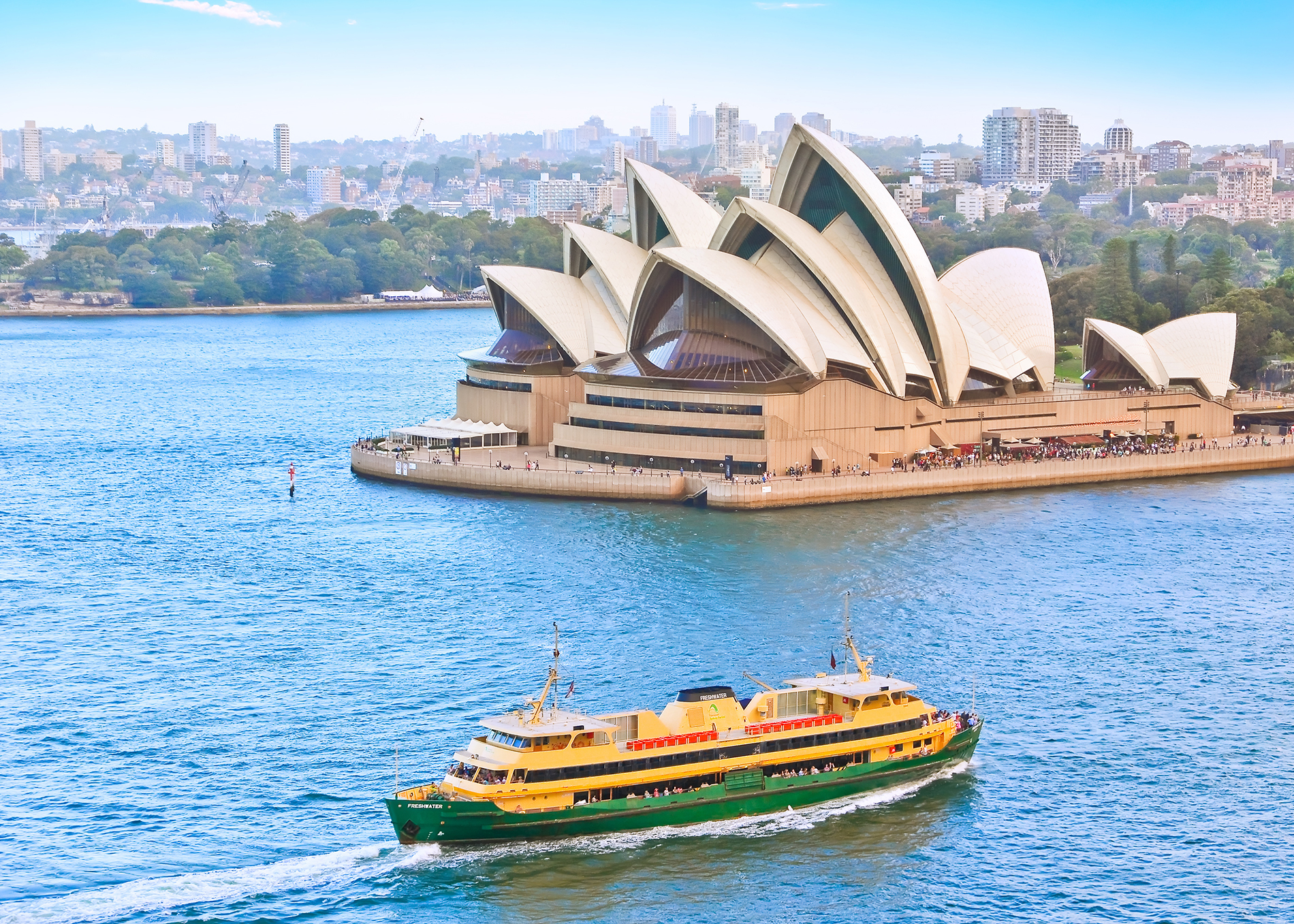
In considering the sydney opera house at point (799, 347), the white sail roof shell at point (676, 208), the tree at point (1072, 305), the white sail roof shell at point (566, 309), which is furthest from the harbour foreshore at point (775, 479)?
the tree at point (1072, 305)

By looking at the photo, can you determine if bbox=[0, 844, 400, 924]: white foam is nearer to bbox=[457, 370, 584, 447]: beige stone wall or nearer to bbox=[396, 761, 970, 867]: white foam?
bbox=[396, 761, 970, 867]: white foam

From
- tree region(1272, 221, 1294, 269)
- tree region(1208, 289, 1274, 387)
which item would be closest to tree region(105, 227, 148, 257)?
tree region(1272, 221, 1294, 269)

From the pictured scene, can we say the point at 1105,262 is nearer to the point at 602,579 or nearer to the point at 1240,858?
the point at 602,579

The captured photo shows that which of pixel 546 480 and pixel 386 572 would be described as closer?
pixel 386 572

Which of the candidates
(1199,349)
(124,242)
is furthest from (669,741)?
(124,242)

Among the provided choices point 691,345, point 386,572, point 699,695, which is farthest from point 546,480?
point 699,695

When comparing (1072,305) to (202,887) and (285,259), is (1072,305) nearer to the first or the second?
(202,887)
